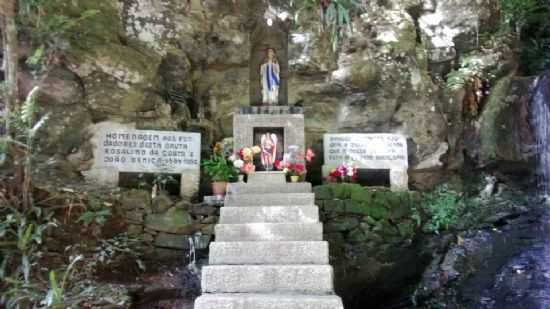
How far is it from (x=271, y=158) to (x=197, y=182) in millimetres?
1247

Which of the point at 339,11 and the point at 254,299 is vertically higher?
the point at 339,11

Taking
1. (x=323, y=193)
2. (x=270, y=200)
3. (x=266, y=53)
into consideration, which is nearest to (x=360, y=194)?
(x=323, y=193)

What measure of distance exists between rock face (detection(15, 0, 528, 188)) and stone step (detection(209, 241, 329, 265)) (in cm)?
380

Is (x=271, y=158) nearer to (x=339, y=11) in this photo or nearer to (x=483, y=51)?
(x=339, y=11)

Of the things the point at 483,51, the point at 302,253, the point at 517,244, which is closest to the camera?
the point at 302,253

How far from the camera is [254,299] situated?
401cm

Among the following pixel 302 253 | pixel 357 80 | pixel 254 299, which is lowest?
pixel 254 299

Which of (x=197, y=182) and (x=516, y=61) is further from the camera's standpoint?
(x=516, y=61)

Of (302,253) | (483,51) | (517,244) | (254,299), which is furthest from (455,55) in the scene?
(254,299)

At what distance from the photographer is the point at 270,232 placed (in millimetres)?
4906

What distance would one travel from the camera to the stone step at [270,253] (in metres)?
4.59

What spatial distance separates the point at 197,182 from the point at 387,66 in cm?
419

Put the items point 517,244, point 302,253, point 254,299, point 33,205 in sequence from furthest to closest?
1. point 517,244
2. point 33,205
3. point 302,253
4. point 254,299

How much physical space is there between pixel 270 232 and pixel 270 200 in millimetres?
729
